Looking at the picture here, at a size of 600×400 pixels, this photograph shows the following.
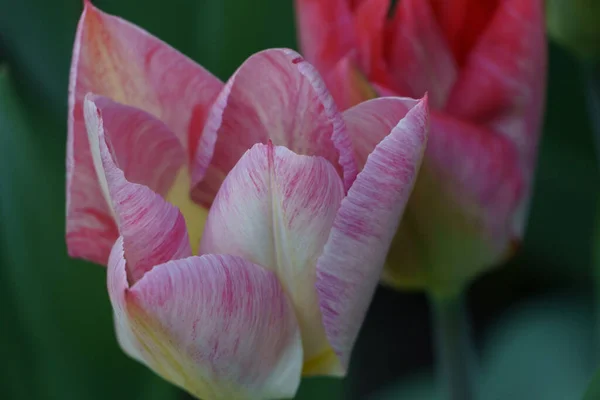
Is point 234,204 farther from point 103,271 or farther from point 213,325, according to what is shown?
point 103,271

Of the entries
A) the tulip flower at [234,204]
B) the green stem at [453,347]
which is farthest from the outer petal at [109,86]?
the green stem at [453,347]

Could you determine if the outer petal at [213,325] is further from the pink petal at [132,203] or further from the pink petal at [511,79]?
the pink petal at [511,79]

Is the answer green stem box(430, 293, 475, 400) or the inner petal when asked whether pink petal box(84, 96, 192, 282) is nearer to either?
the inner petal

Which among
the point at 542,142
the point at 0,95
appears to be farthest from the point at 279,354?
the point at 542,142

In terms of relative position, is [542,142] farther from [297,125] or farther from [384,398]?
[297,125]

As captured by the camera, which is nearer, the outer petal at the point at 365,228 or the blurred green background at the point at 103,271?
the outer petal at the point at 365,228

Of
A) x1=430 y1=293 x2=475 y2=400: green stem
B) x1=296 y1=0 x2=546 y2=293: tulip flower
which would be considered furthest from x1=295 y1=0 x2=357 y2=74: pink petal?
x1=430 y1=293 x2=475 y2=400: green stem

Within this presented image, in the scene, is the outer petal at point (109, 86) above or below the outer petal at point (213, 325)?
above
